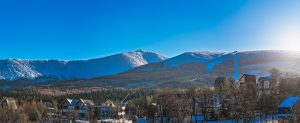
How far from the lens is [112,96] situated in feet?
468

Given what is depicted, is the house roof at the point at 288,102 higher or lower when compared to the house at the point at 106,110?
higher

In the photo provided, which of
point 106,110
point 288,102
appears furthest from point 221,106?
point 106,110

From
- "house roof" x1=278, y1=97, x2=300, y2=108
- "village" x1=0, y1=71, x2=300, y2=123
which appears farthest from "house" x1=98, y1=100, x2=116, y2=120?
"house roof" x1=278, y1=97, x2=300, y2=108

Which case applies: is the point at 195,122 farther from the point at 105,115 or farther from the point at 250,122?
the point at 105,115

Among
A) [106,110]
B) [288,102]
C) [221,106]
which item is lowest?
[106,110]

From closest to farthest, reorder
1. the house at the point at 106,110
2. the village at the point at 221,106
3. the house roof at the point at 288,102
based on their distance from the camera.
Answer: the house roof at the point at 288,102
the village at the point at 221,106
the house at the point at 106,110

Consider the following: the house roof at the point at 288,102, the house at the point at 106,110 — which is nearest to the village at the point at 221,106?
the house roof at the point at 288,102

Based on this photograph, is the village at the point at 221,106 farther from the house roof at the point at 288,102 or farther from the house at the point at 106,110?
the house at the point at 106,110

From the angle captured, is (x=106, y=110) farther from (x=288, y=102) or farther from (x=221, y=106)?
(x=288, y=102)

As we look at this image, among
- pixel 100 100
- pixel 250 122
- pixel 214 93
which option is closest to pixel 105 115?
pixel 100 100

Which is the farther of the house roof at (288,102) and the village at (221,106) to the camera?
the village at (221,106)

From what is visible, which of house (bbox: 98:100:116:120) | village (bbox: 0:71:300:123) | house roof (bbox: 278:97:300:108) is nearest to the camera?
house roof (bbox: 278:97:300:108)

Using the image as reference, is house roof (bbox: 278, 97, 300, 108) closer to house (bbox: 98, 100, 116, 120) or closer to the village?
the village

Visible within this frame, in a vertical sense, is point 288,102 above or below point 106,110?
above
